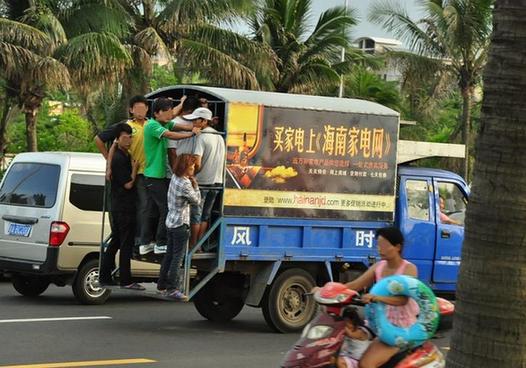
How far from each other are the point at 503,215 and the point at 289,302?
6570 millimetres

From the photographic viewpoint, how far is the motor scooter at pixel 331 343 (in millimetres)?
6195

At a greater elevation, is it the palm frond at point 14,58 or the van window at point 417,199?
the palm frond at point 14,58

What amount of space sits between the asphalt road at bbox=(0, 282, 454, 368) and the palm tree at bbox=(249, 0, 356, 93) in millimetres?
16279

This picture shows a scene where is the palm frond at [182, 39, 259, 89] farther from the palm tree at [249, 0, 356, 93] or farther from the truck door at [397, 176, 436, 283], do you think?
the truck door at [397, 176, 436, 283]

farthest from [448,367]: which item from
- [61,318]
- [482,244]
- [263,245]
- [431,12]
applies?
[431,12]

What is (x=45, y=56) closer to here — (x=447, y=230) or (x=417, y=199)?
(x=417, y=199)

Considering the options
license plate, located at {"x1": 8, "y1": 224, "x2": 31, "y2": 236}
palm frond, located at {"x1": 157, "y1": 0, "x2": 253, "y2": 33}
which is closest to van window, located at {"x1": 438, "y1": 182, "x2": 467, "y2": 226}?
license plate, located at {"x1": 8, "y1": 224, "x2": 31, "y2": 236}

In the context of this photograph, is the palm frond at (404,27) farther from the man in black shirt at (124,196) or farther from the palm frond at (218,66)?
the man in black shirt at (124,196)

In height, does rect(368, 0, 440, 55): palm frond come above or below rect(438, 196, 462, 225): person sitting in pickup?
above

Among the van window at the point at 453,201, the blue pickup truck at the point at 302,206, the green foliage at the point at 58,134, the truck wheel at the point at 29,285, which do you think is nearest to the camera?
the blue pickup truck at the point at 302,206

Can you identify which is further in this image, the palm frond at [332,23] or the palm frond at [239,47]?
the palm frond at [332,23]

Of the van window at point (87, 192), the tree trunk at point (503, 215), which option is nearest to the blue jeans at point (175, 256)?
the van window at point (87, 192)

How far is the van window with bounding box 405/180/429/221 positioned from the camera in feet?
41.0

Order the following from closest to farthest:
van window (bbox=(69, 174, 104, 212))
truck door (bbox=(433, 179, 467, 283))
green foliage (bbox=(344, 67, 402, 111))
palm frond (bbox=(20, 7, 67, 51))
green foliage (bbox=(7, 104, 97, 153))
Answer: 1. truck door (bbox=(433, 179, 467, 283))
2. van window (bbox=(69, 174, 104, 212))
3. palm frond (bbox=(20, 7, 67, 51))
4. green foliage (bbox=(344, 67, 402, 111))
5. green foliage (bbox=(7, 104, 97, 153))
